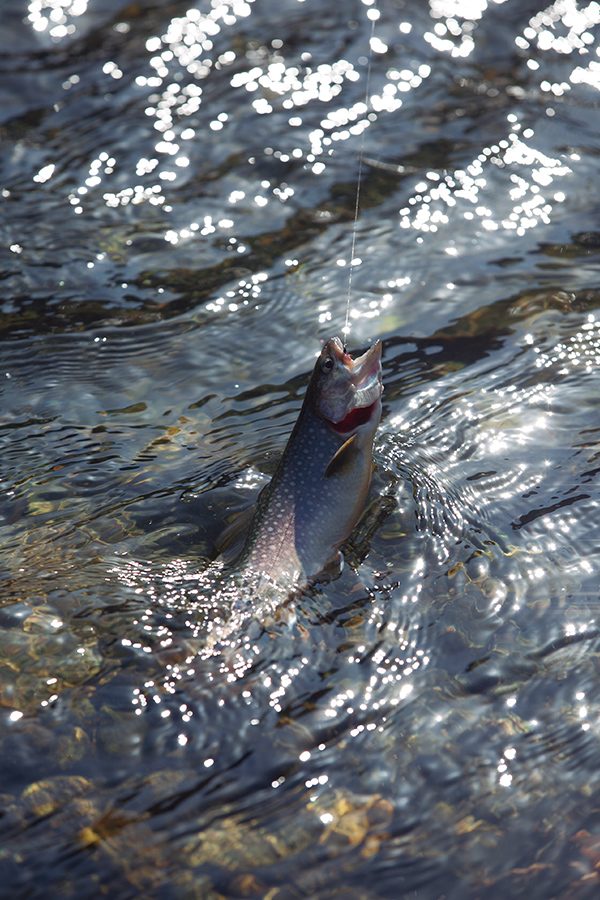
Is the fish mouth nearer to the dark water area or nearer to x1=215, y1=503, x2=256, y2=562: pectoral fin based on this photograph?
the dark water area

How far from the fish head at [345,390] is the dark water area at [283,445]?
538 mm

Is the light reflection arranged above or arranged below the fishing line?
above

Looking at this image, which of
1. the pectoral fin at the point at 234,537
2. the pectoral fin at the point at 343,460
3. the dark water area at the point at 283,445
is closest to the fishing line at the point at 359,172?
the dark water area at the point at 283,445

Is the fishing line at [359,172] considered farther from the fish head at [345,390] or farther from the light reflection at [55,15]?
the light reflection at [55,15]

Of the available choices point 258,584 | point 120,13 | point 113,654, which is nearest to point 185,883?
point 113,654

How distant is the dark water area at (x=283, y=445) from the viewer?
3.08 m

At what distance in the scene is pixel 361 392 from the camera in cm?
409

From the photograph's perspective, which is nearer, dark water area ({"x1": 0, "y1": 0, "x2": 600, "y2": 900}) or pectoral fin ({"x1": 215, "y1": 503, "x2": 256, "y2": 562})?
dark water area ({"x1": 0, "y1": 0, "x2": 600, "y2": 900})

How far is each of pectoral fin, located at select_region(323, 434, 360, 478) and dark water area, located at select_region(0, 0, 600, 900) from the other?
15.6 inches

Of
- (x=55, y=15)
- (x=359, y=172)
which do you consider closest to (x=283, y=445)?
(x=359, y=172)

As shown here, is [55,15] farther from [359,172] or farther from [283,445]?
[283,445]

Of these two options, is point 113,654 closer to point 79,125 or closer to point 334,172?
point 334,172

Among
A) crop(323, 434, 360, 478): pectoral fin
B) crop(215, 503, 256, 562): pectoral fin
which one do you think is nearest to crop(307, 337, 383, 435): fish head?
crop(323, 434, 360, 478): pectoral fin

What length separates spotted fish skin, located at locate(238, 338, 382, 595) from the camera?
12.5 feet
